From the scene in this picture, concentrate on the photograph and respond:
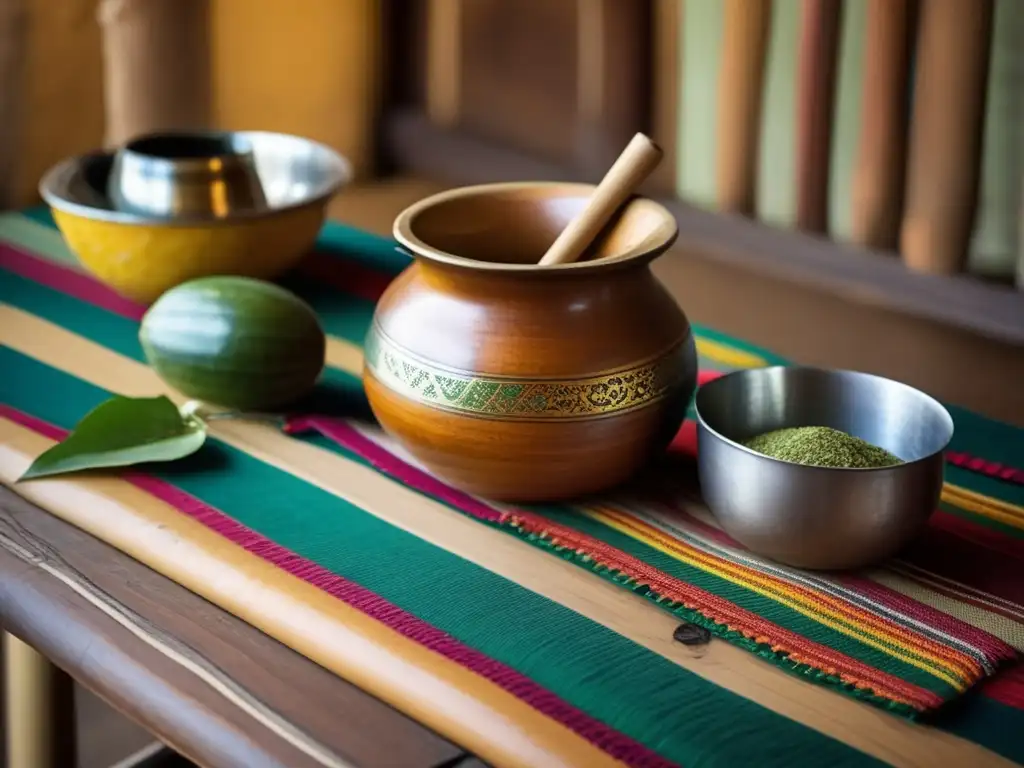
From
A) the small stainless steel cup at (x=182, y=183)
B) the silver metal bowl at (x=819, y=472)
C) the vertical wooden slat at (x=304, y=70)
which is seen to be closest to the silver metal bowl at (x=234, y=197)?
the small stainless steel cup at (x=182, y=183)

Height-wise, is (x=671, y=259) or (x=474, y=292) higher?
(x=474, y=292)

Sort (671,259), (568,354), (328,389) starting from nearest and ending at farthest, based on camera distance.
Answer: (568,354)
(328,389)
(671,259)

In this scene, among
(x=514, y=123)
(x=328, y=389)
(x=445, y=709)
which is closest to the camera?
(x=445, y=709)

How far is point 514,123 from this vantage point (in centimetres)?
205

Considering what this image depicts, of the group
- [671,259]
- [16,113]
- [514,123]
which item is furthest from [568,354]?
[514,123]

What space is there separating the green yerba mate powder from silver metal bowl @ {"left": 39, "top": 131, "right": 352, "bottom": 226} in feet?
1.49

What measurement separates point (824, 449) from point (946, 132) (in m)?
0.98

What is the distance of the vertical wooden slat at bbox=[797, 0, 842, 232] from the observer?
1.57 meters

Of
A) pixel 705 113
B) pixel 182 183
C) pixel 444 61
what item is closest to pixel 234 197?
pixel 182 183

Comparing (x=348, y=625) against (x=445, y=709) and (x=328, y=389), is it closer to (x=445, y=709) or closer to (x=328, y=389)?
(x=445, y=709)

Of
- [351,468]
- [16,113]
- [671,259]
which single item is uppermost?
[16,113]

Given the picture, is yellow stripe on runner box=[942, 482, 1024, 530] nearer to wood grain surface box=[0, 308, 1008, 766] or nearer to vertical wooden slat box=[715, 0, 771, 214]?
wood grain surface box=[0, 308, 1008, 766]

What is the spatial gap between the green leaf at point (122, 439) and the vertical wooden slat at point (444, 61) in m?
1.38

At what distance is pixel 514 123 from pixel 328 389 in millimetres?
1231
